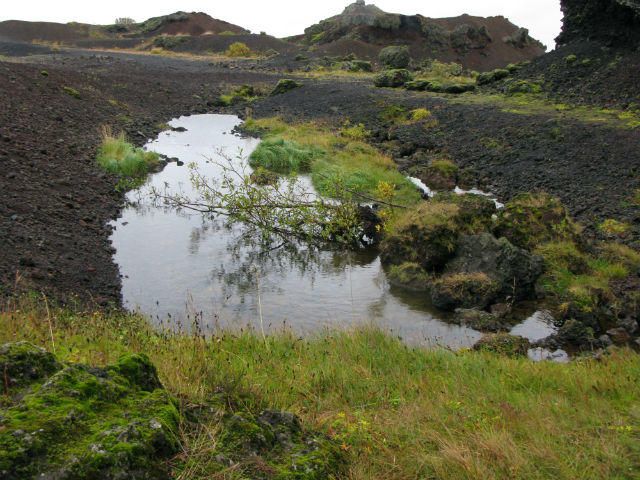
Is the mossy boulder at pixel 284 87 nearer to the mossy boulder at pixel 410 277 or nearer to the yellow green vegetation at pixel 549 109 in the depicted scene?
the yellow green vegetation at pixel 549 109

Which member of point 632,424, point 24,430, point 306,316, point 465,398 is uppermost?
point 24,430

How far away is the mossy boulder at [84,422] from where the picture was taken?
2.87 m

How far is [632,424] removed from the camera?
15.0 feet

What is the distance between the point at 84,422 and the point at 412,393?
10.2 feet

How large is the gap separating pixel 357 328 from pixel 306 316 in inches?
76.5

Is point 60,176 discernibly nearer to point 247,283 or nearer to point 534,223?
point 247,283

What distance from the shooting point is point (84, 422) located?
316 cm

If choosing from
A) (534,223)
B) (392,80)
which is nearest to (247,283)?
(534,223)

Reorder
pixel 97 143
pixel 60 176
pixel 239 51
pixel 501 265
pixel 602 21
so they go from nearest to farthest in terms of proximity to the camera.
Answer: pixel 501 265, pixel 60 176, pixel 97 143, pixel 602 21, pixel 239 51

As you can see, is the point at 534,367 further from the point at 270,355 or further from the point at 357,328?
the point at 270,355

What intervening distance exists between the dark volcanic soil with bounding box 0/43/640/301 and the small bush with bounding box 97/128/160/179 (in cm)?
39

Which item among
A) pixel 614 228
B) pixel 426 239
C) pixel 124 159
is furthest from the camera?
pixel 124 159

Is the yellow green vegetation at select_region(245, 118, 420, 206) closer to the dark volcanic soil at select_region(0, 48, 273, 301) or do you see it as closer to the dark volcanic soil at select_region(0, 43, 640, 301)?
the dark volcanic soil at select_region(0, 43, 640, 301)

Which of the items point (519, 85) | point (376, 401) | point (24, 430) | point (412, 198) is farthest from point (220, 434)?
point (519, 85)
